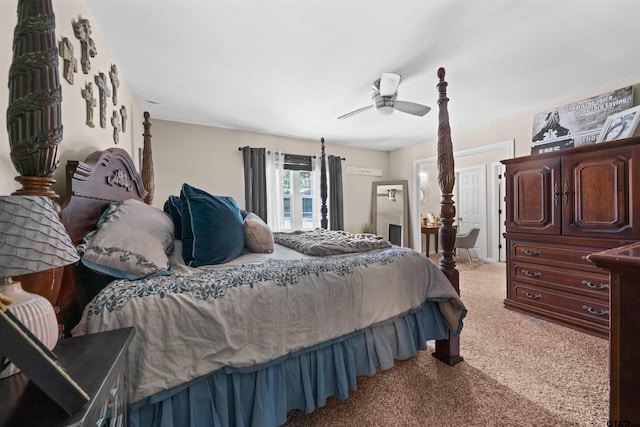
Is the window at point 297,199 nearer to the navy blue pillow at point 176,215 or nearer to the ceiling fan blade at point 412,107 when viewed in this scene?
the ceiling fan blade at point 412,107

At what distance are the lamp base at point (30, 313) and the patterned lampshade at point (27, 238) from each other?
0.13 ft

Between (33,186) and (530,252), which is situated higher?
(33,186)

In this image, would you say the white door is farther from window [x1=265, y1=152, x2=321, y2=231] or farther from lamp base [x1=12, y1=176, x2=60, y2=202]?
lamp base [x1=12, y1=176, x2=60, y2=202]

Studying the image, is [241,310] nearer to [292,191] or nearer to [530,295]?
[530,295]

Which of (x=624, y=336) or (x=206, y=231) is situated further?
(x=206, y=231)

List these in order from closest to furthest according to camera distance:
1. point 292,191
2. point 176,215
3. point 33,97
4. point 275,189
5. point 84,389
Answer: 1. point 84,389
2. point 33,97
3. point 176,215
4. point 275,189
5. point 292,191

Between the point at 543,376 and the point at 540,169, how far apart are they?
1780 millimetres

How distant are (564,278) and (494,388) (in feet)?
4.83

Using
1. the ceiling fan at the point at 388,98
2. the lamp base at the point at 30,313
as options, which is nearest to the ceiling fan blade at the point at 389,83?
the ceiling fan at the point at 388,98

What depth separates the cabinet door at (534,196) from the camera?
227 centimetres

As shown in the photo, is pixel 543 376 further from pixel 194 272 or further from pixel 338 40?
pixel 338 40

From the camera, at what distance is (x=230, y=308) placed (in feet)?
3.35

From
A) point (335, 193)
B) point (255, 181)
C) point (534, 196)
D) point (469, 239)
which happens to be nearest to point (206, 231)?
point (255, 181)

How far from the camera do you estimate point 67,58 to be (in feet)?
4.33
